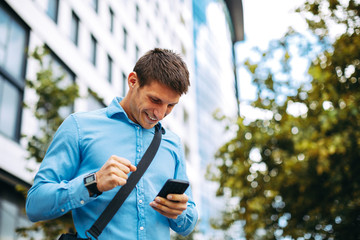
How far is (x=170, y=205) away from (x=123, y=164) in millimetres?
346

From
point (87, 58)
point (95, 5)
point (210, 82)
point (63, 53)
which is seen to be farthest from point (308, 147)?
point (210, 82)

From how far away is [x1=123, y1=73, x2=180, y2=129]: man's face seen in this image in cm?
199

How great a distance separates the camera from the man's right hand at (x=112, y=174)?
159 cm

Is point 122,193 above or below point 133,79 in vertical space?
below

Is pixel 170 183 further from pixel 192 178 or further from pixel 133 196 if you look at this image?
pixel 192 178

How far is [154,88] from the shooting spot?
6.56ft

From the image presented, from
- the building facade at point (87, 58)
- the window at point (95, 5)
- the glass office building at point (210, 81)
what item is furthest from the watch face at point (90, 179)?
the glass office building at point (210, 81)

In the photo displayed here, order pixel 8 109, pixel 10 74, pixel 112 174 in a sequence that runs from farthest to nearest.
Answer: pixel 10 74
pixel 8 109
pixel 112 174

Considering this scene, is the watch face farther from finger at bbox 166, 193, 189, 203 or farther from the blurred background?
the blurred background

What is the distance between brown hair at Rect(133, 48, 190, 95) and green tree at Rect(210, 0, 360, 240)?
5.14 m

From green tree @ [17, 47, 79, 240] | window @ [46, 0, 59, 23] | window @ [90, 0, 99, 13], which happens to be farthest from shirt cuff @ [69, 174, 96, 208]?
window @ [90, 0, 99, 13]

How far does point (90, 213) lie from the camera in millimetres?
1792

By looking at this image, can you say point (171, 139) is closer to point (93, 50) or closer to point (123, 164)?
point (123, 164)

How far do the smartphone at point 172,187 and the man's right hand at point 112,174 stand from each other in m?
0.27
